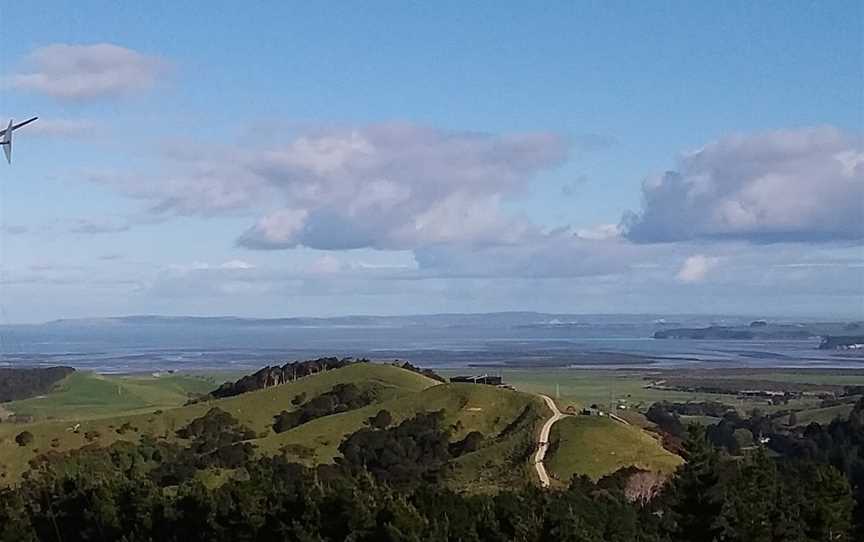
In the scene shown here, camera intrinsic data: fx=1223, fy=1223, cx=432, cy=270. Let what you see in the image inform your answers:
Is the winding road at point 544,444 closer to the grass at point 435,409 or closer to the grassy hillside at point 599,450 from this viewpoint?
the grassy hillside at point 599,450

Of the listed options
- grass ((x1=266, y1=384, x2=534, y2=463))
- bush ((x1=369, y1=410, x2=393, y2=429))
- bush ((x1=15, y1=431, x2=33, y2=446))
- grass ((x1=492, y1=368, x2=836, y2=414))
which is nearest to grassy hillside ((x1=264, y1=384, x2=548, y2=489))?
grass ((x1=266, y1=384, x2=534, y2=463))

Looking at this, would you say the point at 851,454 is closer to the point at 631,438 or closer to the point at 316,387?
the point at 631,438

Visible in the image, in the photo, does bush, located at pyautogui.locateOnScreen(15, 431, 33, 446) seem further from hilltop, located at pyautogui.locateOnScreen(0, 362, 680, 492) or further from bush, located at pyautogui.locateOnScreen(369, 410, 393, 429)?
bush, located at pyautogui.locateOnScreen(369, 410, 393, 429)

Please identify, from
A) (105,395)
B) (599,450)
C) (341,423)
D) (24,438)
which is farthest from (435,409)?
(105,395)

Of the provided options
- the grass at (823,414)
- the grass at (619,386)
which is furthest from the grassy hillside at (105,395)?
the grass at (823,414)

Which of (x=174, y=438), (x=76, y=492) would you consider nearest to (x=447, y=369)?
(x=174, y=438)

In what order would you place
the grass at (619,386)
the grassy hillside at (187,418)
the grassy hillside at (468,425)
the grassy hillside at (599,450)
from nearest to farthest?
the grassy hillside at (599,450)
the grassy hillside at (468,425)
the grassy hillside at (187,418)
the grass at (619,386)

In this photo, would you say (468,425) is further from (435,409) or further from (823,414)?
(823,414)
